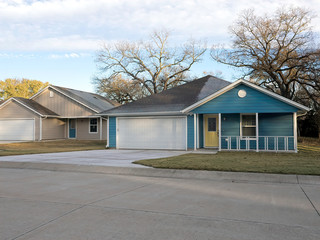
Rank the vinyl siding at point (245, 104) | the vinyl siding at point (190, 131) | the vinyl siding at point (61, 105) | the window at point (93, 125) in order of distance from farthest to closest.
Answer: the window at point (93, 125) → the vinyl siding at point (61, 105) → the vinyl siding at point (190, 131) → the vinyl siding at point (245, 104)

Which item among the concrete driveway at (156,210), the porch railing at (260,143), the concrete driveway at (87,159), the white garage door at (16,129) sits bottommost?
the concrete driveway at (156,210)

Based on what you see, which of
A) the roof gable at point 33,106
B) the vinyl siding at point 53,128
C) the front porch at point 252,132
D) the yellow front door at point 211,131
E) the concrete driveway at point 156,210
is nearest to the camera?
the concrete driveway at point 156,210

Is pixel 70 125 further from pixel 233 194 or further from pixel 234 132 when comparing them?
pixel 233 194

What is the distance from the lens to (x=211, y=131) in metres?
20.0

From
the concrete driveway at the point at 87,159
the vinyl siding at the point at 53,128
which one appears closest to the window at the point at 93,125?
the vinyl siding at the point at 53,128

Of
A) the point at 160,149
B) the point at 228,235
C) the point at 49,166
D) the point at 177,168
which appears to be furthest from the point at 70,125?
the point at 228,235

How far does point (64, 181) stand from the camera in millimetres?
8703

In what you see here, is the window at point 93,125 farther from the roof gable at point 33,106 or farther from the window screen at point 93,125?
the roof gable at point 33,106

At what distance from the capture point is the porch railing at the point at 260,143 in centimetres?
1736

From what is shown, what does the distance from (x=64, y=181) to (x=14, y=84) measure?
60422 mm

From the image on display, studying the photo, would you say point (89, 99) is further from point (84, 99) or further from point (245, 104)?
point (245, 104)

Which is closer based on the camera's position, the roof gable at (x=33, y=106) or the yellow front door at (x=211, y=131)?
the yellow front door at (x=211, y=131)

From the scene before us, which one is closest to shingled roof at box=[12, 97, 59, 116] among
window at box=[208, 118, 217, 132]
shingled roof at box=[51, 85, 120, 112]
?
→ shingled roof at box=[51, 85, 120, 112]

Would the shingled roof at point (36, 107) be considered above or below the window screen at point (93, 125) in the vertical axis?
above
